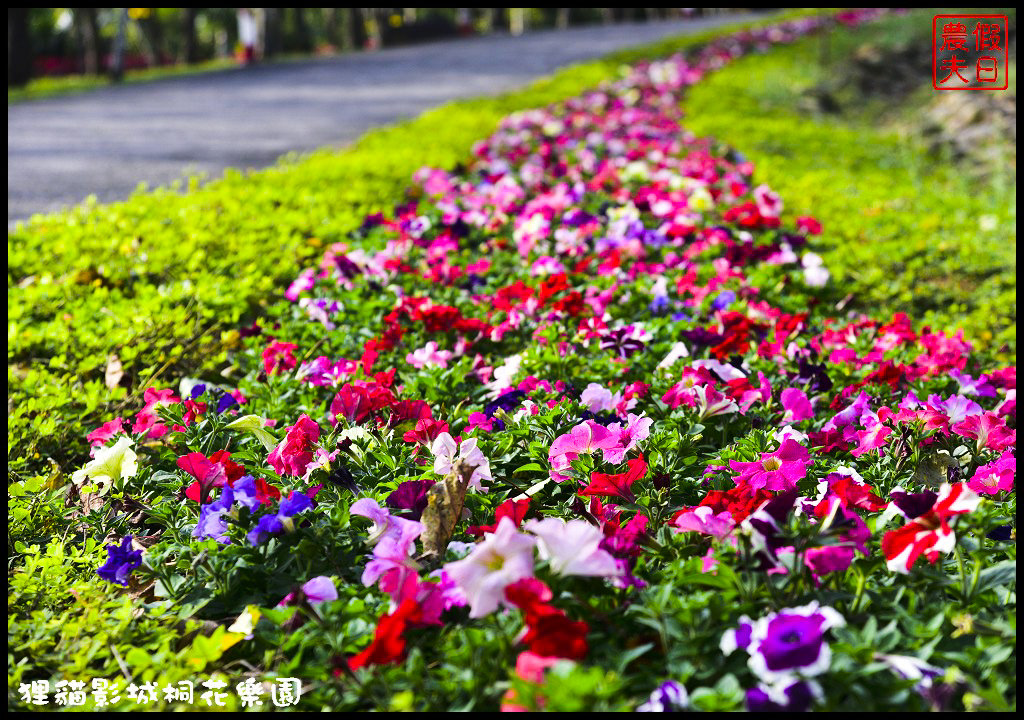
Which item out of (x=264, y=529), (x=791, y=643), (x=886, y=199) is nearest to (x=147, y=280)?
(x=264, y=529)

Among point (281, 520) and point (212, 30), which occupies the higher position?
Answer: point (212, 30)

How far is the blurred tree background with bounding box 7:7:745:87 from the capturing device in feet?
52.8

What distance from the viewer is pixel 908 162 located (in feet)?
24.8

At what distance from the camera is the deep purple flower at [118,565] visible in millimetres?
1785

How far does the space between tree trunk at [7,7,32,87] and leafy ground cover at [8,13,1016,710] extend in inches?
571

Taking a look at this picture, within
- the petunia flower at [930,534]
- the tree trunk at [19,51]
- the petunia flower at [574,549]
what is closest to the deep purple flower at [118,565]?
the petunia flower at [574,549]

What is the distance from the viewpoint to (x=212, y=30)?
37.0 meters

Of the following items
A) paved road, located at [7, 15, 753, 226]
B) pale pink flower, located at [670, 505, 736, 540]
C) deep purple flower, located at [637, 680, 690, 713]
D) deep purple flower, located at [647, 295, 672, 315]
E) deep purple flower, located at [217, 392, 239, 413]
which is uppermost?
paved road, located at [7, 15, 753, 226]

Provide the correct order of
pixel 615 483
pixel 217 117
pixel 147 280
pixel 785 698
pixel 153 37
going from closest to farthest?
1. pixel 785 698
2. pixel 615 483
3. pixel 147 280
4. pixel 217 117
5. pixel 153 37

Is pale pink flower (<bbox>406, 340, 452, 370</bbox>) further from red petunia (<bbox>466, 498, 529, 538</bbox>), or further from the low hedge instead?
red petunia (<bbox>466, 498, 529, 538</bbox>)

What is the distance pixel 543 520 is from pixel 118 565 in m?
0.92

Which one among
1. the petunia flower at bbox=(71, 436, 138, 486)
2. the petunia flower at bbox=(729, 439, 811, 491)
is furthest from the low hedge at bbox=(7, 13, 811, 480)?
the petunia flower at bbox=(729, 439, 811, 491)

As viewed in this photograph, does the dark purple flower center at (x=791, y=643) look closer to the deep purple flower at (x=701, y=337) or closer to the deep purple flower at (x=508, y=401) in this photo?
the deep purple flower at (x=508, y=401)

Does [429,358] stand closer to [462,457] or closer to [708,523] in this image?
[462,457]
